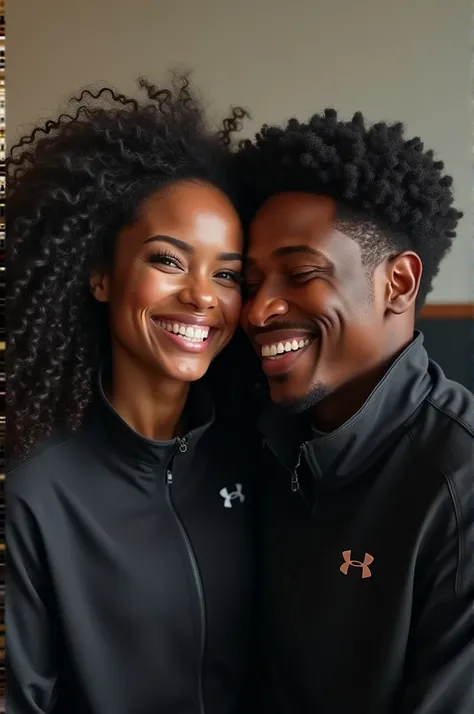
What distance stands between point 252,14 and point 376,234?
323 mm

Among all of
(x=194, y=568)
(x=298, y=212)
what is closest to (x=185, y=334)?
(x=298, y=212)

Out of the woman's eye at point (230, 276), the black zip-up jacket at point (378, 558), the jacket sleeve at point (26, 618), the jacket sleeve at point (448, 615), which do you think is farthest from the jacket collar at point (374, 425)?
the jacket sleeve at point (26, 618)

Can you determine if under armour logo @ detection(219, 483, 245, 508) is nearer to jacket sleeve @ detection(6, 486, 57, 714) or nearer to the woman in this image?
the woman

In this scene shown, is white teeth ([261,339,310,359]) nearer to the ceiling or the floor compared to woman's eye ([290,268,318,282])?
nearer to the floor

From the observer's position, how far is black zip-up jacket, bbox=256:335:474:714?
29.7 inches

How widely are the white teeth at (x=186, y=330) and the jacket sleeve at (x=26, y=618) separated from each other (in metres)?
0.28

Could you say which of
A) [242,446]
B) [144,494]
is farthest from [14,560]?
[242,446]

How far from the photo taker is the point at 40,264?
0.85 m

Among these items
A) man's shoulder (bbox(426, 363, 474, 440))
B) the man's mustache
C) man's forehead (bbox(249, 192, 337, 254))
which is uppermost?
man's forehead (bbox(249, 192, 337, 254))

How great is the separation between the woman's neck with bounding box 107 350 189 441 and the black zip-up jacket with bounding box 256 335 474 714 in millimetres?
138

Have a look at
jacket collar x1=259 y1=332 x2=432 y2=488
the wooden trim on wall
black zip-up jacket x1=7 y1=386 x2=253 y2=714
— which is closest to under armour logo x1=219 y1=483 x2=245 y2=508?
black zip-up jacket x1=7 y1=386 x2=253 y2=714

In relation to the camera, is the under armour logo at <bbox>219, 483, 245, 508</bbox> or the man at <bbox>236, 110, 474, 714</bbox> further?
the under armour logo at <bbox>219, 483, 245, 508</bbox>

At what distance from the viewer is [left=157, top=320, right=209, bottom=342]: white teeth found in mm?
854

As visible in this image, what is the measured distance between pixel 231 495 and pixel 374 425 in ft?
0.78
